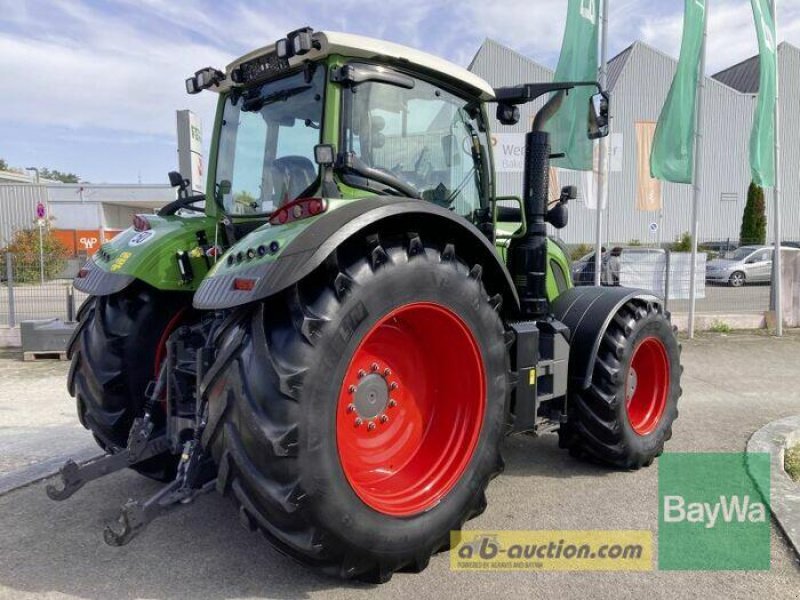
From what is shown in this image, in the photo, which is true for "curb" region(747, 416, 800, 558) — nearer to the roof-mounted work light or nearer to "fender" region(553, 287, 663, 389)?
"fender" region(553, 287, 663, 389)

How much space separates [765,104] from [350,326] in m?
10.3

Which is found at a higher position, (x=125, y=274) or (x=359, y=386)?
(x=125, y=274)

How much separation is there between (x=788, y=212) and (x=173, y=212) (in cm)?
3635

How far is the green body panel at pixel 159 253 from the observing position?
11.0 feet

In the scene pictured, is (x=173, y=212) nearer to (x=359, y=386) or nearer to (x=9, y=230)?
(x=359, y=386)

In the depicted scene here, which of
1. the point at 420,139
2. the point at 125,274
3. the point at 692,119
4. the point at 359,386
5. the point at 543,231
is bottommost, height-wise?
the point at 359,386

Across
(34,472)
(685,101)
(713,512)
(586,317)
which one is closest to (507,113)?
(586,317)

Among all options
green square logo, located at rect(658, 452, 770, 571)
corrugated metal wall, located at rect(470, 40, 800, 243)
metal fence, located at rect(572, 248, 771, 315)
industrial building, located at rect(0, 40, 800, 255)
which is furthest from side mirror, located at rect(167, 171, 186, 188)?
corrugated metal wall, located at rect(470, 40, 800, 243)

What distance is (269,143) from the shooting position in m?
3.55

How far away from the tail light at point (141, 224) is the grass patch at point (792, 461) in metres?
4.52

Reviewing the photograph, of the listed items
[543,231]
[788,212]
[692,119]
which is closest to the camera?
[543,231]

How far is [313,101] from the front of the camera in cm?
317

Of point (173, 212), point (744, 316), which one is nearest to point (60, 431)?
point (173, 212)

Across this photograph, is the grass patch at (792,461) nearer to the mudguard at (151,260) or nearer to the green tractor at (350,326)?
the green tractor at (350,326)
